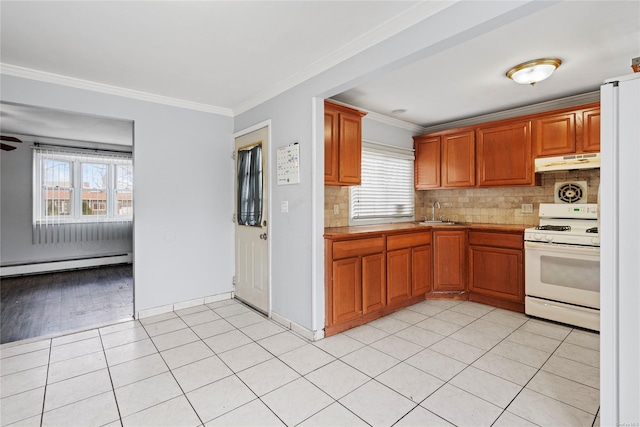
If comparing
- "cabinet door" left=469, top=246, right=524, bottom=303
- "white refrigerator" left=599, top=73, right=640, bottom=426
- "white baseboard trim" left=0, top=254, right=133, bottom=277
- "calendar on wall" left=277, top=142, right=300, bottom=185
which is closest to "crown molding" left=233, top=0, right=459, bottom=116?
"calendar on wall" left=277, top=142, right=300, bottom=185

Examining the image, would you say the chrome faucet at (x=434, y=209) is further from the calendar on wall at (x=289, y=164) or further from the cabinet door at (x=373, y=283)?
the calendar on wall at (x=289, y=164)

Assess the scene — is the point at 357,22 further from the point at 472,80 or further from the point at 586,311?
the point at 586,311

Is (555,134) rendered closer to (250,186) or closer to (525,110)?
A: (525,110)

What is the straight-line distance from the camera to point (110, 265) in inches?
241

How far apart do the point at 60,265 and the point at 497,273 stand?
7141mm

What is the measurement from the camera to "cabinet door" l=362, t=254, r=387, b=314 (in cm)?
318

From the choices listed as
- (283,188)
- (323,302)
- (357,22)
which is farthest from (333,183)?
(357,22)

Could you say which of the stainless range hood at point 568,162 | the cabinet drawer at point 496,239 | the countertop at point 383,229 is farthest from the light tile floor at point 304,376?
the stainless range hood at point 568,162

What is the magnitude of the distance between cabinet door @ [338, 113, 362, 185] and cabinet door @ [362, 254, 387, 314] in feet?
3.00

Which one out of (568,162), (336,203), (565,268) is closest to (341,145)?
(336,203)

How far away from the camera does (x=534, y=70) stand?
2.67 meters

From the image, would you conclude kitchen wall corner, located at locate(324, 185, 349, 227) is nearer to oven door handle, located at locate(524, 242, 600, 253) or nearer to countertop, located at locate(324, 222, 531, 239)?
countertop, located at locate(324, 222, 531, 239)

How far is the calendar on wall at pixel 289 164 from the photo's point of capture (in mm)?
2986

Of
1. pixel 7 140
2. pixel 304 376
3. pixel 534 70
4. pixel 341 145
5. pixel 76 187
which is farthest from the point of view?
pixel 76 187
